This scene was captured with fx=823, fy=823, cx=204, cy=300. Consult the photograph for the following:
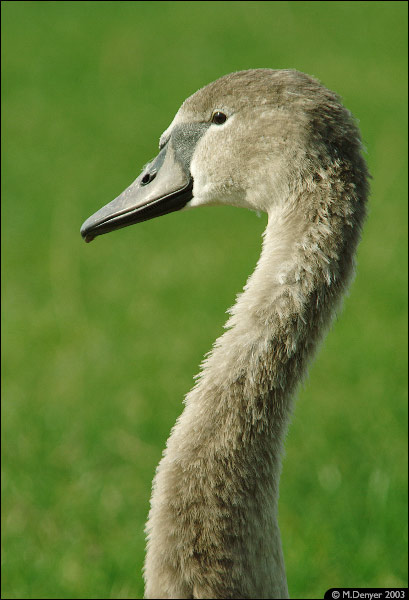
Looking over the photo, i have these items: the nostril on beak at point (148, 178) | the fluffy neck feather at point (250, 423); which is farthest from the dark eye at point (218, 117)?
the fluffy neck feather at point (250, 423)

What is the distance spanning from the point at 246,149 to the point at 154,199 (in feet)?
1.24

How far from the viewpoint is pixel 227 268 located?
24.5 ft

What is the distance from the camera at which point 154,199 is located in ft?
8.89

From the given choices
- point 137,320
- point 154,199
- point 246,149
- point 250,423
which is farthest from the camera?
point 137,320

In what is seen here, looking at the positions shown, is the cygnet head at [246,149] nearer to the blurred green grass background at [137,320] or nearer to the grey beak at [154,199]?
the grey beak at [154,199]

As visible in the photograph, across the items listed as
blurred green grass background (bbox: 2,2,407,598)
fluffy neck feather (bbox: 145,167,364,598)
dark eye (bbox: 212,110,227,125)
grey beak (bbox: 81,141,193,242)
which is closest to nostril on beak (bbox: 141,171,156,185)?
grey beak (bbox: 81,141,193,242)

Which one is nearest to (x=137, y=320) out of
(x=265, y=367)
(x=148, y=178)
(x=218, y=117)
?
(x=148, y=178)

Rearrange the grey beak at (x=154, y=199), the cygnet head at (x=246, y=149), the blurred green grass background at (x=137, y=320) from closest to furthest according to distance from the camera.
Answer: the cygnet head at (x=246, y=149) < the grey beak at (x=154, y=199) < the blurred green grass background at (x=137, y=320)

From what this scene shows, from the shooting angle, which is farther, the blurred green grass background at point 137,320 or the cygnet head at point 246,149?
the blurred green grass background at point 137,320

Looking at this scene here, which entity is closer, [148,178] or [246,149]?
[246,149]

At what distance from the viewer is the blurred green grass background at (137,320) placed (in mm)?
4090

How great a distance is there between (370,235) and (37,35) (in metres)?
8.09

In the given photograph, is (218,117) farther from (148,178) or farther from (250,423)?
(250,423)

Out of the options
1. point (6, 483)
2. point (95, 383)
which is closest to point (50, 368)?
point (95, 383)
